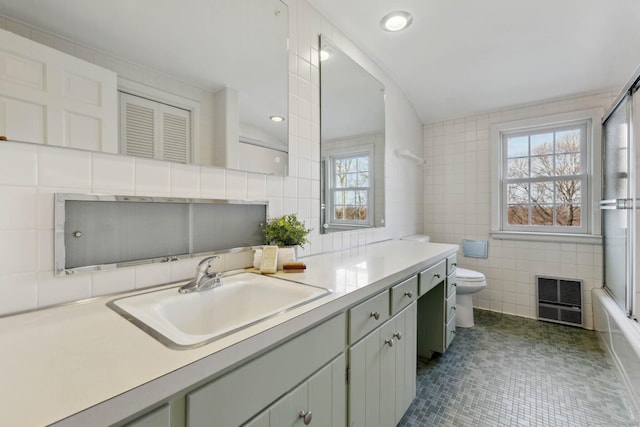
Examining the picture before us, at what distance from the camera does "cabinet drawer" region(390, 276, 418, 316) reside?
125 centimetres

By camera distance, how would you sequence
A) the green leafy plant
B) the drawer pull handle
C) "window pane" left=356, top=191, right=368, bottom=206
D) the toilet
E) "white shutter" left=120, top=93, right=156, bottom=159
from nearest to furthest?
the drawer pull handle < "white shutter" left=120, top=93, right=156, bottom=159 < the green leafy plant < "window pane" left=356, top=191, right=368, bottom=206 < the toilet

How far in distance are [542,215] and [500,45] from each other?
1.77 m

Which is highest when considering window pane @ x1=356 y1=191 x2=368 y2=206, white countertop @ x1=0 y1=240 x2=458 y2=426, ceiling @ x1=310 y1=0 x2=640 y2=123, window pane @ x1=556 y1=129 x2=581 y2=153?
ceiling @ x1=310 y1=0 x2=640 y2=123

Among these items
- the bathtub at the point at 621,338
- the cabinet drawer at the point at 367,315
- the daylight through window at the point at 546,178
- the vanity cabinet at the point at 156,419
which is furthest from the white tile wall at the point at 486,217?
the vanity cabinet at the point at 156,419

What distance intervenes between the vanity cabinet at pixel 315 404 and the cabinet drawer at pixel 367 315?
0.35 feet

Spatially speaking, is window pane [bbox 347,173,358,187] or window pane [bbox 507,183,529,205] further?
window pane [bbox 507,183,529,205]

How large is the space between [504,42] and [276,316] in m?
2.54

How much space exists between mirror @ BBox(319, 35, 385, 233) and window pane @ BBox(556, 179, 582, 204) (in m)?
1.89

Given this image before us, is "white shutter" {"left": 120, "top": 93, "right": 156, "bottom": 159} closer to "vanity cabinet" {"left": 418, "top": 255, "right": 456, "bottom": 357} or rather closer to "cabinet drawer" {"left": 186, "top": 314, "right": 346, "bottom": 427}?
"cabinet drawer" {"left": 186, "top": 314, "right": 346, "bottom": 427}

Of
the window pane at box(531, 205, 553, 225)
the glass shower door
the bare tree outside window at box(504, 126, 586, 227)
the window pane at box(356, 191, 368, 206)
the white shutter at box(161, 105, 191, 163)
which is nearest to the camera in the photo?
the white shutter at box(161, 105, 191, 163)

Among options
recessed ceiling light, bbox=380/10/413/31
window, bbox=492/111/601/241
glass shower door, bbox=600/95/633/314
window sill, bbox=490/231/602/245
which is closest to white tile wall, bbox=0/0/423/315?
recessed ceiling light, bbox=380/10/413/31

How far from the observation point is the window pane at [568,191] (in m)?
2.69

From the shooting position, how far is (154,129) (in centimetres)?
99

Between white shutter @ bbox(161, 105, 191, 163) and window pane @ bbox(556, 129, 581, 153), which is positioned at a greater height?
window pane @ bbox(556, 129, 581, 153)
